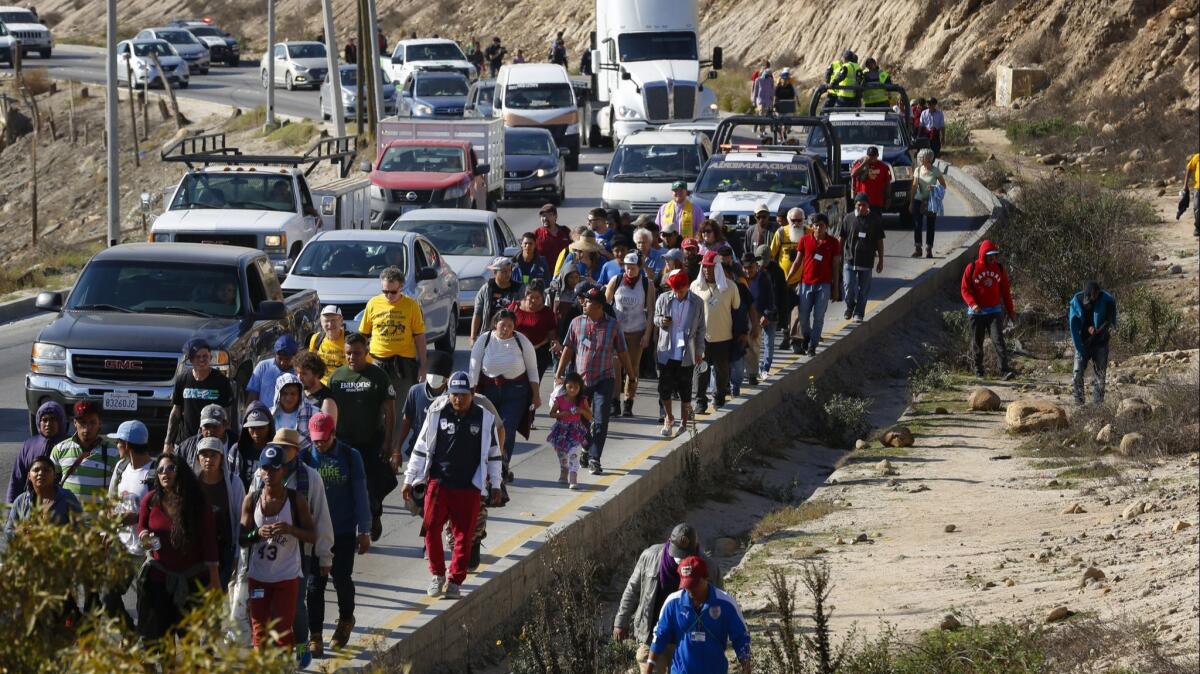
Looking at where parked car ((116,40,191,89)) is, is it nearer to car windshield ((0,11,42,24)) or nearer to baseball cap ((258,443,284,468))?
car windshield ((0,11,42,24))

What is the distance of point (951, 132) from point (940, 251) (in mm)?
14960

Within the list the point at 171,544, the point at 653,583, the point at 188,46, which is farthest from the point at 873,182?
the point at 188,46

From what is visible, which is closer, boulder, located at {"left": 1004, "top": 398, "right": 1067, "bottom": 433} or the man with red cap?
the man with red cap

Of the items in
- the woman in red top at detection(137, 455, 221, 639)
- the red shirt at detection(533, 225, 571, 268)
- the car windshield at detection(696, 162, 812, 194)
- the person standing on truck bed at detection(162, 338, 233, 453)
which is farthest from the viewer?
the car windshield at detection(696, 162, 812, 194)

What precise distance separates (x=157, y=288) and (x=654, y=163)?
14374 millimetres

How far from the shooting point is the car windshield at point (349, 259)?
19.6 meters

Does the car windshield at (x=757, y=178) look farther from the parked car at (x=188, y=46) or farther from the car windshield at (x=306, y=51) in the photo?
the parked car at (x=188, y=46)

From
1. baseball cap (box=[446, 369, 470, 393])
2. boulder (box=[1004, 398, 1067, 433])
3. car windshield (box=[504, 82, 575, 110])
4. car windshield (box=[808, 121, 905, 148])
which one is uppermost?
car windshield (box=[504, 82, 575, 110])

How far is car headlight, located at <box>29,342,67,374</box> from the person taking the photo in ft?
48.2

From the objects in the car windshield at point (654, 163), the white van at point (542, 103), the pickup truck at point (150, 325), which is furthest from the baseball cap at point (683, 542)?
the white van at point (542, 103)

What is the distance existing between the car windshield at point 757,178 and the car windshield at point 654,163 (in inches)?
Result: 112

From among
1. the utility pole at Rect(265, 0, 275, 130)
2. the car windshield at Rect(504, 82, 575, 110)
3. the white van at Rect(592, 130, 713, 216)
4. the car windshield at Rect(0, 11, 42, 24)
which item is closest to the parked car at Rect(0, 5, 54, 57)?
the car windshield at Rect(0, 11, 42, 24)

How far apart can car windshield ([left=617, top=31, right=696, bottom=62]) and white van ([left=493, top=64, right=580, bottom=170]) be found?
60.9 inches

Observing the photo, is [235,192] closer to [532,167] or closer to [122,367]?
[122,367]
